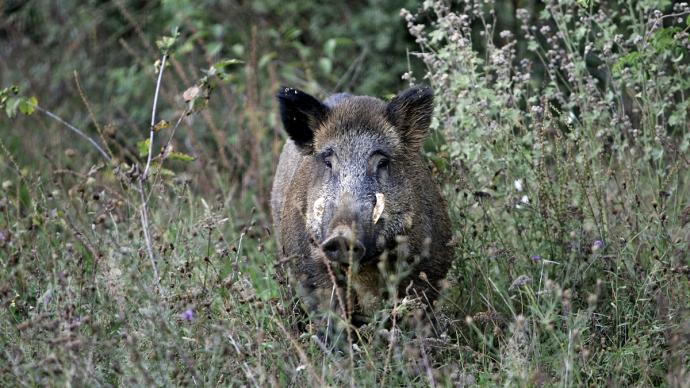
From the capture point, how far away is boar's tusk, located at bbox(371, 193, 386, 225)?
4.41 metres

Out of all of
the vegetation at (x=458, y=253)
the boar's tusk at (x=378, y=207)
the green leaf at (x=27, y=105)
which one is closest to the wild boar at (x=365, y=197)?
the boar's tusk at (x=378, y=207)

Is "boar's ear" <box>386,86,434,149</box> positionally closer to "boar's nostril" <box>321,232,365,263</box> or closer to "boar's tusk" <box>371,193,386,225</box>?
"boar's tusk" <box>371,193,386,225</box>

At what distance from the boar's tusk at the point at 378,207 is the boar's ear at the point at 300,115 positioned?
66 cm

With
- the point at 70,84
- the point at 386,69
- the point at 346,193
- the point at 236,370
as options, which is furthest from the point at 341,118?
the point at 70,84

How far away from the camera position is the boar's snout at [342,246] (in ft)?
13.1

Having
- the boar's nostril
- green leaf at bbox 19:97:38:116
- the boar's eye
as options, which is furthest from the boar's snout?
green leaf at bbox 19:97:38:116

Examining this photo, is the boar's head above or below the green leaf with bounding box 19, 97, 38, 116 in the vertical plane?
below

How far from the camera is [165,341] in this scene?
390 cm

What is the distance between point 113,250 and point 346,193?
135 cm

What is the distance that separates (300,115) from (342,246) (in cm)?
122

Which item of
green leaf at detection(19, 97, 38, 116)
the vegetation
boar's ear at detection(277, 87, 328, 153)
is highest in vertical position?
green leaf at detection(19, 97, 38, 116)

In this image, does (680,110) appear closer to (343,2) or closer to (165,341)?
(165,341)

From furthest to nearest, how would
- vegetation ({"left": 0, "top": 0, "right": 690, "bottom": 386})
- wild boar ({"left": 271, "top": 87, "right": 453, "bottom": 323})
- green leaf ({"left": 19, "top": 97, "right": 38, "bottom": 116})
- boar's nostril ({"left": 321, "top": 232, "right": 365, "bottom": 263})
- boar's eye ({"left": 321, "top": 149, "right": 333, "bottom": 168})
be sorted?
1. green leaf ({"left": 19, "top": 97, "right": 38, "bottom": 116})
2. boar's eye ({"left": 321, "top": 149, "right": 333, "bottom": 168})
3. wild boar ({"left": 271, "top": 87, "right": 453, "bottom": 323})
4. boar's nostril ({"left": 321, "top": 232, "right": 365, "bottom": 263})
5. vegetation ({"left": 0, "top": 0, "right": 690, "bottom": 386})

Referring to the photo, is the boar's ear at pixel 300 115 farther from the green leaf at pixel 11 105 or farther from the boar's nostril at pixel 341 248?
the green leaf at pixel 11 105
